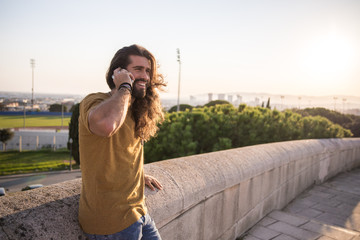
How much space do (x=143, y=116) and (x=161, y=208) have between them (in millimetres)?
711

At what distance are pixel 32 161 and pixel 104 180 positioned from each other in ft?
133

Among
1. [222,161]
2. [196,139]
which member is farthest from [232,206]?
[196,139]

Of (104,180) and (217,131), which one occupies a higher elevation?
(104,180)

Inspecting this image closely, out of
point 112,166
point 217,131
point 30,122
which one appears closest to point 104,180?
point 112,166

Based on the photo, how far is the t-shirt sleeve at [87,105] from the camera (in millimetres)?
1237

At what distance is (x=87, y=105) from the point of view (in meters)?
1.28

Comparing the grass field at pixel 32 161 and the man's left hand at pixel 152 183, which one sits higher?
the man's left hand at pixel 152 183

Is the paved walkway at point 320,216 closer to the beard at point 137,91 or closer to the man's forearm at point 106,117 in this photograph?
the beard at point 137,91

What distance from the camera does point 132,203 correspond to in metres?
1.44

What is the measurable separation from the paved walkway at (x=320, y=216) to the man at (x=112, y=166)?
7.14ft

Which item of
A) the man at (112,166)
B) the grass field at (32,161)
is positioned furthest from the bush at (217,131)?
the grass field at (32,161)

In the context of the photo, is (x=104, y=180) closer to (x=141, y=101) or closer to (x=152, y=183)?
(x=141, y=101)

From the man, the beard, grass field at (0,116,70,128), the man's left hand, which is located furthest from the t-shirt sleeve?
grass field at (0,116,70,128)

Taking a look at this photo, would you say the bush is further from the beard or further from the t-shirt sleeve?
the t-shirt sleeve
